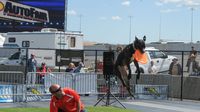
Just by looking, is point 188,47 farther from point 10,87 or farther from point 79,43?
point 10,87

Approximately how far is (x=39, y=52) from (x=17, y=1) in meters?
28.0

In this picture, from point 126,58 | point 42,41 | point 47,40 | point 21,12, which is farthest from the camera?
point 21,12

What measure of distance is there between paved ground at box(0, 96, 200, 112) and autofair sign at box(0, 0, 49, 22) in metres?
38.9

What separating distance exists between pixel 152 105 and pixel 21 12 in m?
41.1

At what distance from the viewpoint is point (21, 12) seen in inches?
2365

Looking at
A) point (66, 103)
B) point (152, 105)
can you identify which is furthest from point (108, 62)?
point (66, 103)

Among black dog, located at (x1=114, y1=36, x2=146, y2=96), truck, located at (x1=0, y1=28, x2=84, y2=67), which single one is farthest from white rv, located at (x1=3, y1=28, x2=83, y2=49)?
black dog, located at (x1=114, y1=36, x2=146, y2=96)

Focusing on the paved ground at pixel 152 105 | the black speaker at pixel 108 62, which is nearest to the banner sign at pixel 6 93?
the paved ground at pixel 152 105

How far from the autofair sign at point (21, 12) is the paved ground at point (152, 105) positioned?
38.9m

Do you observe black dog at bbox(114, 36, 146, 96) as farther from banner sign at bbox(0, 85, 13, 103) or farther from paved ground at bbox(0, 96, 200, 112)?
banner sign at bbox(0, 85, 13, 103)

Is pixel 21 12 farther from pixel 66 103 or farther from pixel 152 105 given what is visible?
pixel 66 103

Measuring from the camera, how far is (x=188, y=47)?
69.7 meters

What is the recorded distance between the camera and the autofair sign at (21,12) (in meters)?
60.3

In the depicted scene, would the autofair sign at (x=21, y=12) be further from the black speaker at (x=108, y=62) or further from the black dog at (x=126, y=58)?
the black dog at (x=126, y=58)
